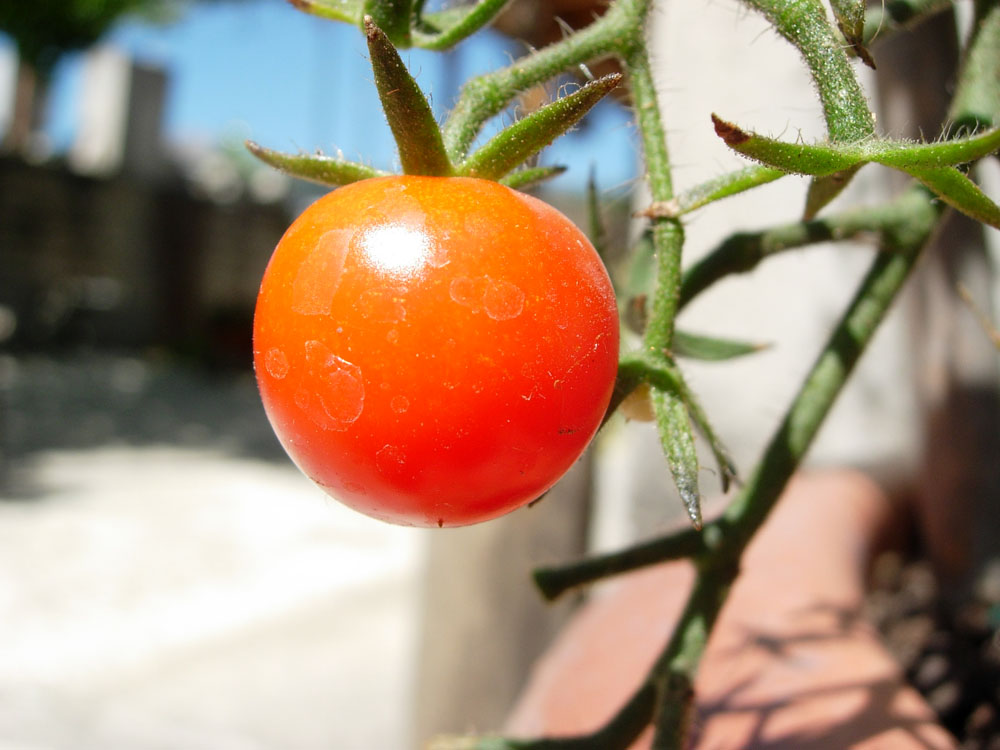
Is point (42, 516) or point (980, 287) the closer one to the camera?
point (980, 287)

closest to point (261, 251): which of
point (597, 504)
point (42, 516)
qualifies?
point (42, 516)

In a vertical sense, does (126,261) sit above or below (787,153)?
below

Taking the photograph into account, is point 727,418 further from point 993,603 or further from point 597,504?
point 597,504

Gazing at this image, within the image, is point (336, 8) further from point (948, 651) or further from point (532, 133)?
point (948, 651)

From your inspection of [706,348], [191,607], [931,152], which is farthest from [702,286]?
[191,607]

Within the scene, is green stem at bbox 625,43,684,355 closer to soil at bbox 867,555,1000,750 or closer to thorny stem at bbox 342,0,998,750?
thorny stem at bbox 342,0,998,750

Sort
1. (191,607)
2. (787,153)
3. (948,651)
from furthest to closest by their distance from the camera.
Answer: (191,607)
(948,651)
(787,153)

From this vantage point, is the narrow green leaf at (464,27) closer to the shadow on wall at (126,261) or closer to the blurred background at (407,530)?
the blurred background at (407,530)
